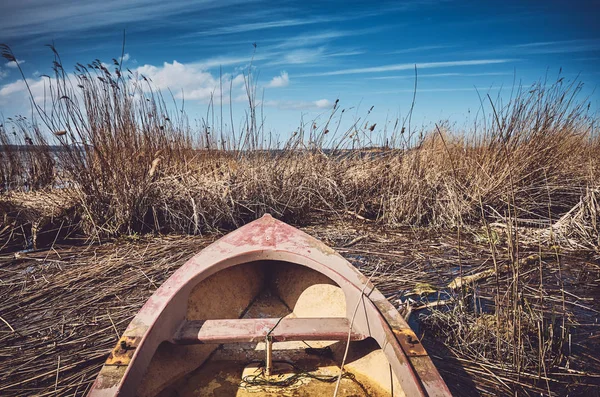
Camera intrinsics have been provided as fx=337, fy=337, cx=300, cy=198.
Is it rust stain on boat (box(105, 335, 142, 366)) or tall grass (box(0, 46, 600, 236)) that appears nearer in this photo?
rust stain on boat (box(105, 335, 142, 366))

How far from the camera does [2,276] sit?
278 cm

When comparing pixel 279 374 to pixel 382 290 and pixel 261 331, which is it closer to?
pixel 261 331

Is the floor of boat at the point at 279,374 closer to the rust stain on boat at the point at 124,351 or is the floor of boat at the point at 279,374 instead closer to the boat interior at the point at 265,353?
the boat interior at the point at 265,353

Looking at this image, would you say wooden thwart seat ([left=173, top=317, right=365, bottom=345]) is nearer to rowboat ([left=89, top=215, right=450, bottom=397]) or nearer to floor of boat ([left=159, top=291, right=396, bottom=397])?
rowboat ([left=89, top=215, right=450, bottom=397])

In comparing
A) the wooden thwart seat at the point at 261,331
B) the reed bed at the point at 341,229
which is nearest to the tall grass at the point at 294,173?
the reed bed at the point at 341,229

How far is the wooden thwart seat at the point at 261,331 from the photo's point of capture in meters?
1.53

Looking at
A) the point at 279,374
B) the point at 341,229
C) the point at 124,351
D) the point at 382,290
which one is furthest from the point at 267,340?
the point at 341,229

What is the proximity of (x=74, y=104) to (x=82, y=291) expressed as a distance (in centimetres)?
184

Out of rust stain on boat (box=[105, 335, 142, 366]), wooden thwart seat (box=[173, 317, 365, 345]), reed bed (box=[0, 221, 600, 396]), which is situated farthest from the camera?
reed bed (box=[0, 221, 600, 396])

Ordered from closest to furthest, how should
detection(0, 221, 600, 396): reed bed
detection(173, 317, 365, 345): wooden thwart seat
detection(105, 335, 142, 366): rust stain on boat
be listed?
detection(105, 335, 142, 366): rust stain on boat
detection(173, 317, 365, 345): wooden thwart seat
detection(0, 221, 600, 396): reed bed

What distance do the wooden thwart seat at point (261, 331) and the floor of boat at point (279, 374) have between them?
22cm

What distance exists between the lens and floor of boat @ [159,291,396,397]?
1.56 meters

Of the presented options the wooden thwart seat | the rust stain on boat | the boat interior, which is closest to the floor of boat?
the boat interior

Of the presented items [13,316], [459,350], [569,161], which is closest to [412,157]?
[569,161]
